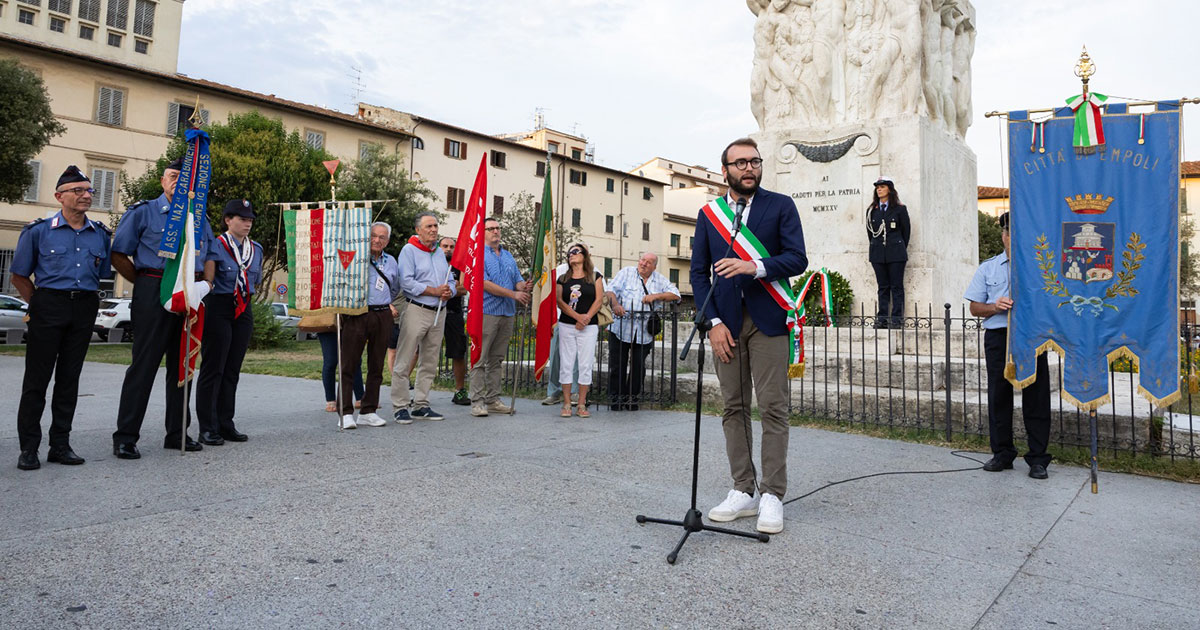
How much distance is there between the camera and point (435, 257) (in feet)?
23.7

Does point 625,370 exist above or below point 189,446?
above

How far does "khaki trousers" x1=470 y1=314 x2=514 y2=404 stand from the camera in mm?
7480

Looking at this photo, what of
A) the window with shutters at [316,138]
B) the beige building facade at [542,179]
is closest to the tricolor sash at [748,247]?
the beige building facade at [542,179]

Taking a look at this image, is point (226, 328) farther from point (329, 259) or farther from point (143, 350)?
point (329, 259)

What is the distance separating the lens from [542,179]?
4969 centimetres

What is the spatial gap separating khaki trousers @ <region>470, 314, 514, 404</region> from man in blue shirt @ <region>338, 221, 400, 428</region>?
99 centimetres

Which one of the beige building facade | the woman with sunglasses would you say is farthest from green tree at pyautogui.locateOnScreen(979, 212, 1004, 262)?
the woman with sunglasses

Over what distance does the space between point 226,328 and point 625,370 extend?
4.18m

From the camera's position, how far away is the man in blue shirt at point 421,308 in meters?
7.01

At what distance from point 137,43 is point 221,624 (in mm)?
41898

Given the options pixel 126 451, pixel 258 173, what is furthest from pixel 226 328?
pixel 258 173

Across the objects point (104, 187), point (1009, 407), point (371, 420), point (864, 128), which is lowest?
point (371, 420)

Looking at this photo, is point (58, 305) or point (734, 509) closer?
point (734, 509)

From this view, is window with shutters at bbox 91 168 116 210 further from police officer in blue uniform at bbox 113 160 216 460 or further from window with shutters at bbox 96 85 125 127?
police officer in blue uniform at bbox 113 160 216 460
